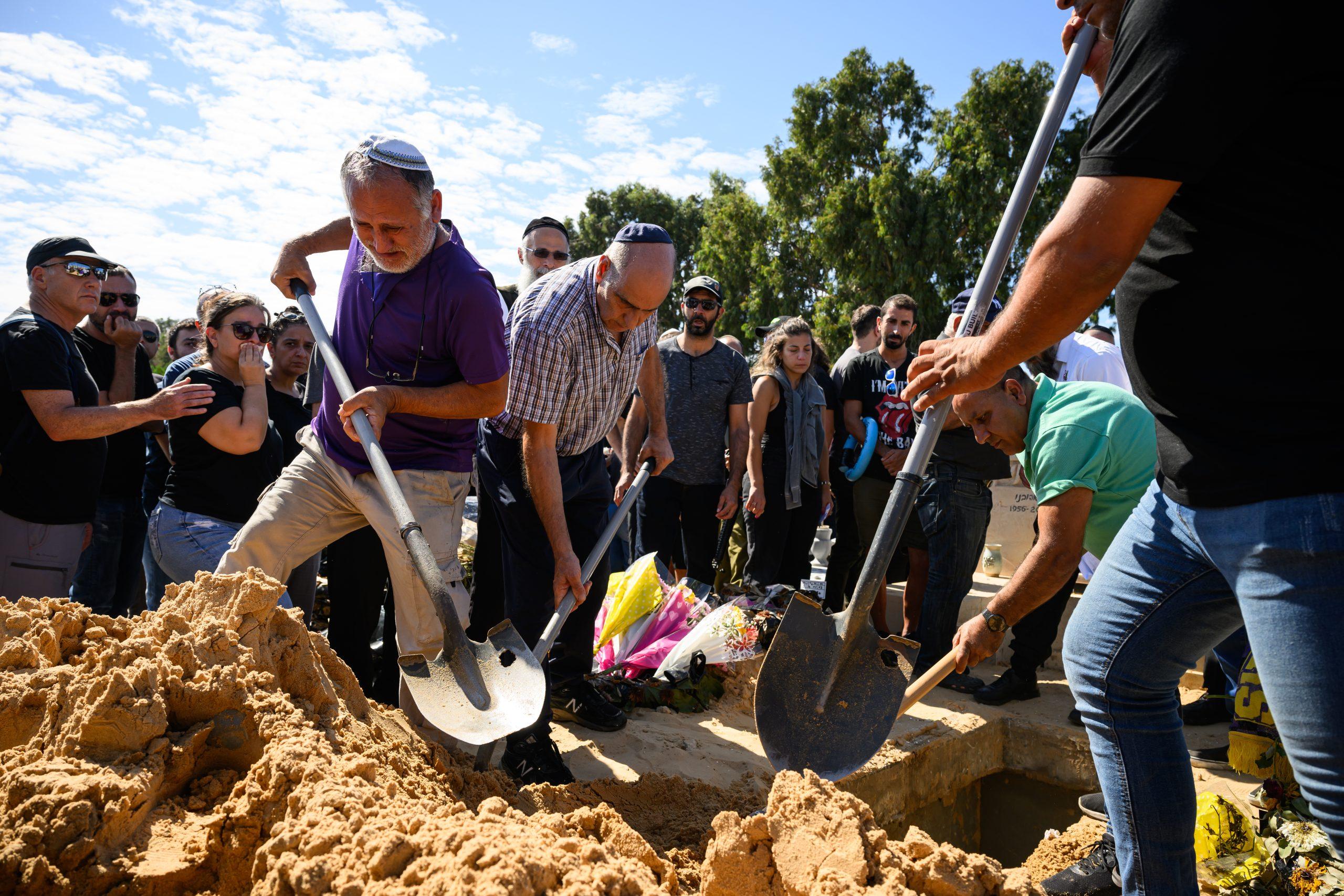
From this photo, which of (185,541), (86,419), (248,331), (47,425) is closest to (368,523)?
(185,541)

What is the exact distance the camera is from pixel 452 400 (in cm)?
279

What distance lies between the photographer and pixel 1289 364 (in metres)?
1.45

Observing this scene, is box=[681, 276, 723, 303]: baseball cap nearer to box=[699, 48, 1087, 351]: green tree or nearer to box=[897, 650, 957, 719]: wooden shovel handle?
box=[897, 650, 957, 719]: wooden shovel handle

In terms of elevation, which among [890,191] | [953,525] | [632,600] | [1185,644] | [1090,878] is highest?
[890,191]

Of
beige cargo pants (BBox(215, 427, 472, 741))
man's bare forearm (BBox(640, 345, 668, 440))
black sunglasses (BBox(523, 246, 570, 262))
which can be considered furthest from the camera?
black sunglasses (BBox(523, 246, 570, 262))

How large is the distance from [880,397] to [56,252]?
178 inches

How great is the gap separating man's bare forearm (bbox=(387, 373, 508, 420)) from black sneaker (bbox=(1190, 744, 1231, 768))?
336cm

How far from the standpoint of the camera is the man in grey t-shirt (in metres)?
5.38

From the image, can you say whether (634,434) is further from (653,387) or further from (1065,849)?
(1065,849)

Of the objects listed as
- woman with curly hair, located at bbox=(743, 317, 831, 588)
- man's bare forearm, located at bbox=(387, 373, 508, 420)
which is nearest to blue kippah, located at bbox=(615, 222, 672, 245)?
man's bare forearm, located at bbox=(387, 373, 508, 420)

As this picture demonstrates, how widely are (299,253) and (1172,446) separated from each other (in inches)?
117

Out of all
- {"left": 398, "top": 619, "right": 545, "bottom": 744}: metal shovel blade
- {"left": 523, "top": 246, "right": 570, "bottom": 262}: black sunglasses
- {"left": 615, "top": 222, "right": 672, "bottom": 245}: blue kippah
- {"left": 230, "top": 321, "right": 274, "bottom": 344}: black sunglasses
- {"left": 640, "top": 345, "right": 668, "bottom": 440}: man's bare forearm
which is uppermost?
{"left": 523, "top": 246, "right": 570, "bottom": 262}: black sunglasses

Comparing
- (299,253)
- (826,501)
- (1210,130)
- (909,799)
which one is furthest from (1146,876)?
(826,501)

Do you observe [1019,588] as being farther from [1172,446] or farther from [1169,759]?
[1172,446]
